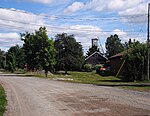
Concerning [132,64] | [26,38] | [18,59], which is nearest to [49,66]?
[26,38]

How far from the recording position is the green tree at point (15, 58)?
9488cm

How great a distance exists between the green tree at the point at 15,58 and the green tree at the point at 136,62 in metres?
58.4

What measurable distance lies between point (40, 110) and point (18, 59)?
9409 cm

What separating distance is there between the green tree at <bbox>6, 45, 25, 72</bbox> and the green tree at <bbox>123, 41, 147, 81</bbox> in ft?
192

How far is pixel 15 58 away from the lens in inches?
3829

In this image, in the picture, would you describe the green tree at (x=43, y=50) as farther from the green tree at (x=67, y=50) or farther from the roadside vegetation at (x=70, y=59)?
the green tree at (x=67, y=50)

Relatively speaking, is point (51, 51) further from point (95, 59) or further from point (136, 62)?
point (95, 59)

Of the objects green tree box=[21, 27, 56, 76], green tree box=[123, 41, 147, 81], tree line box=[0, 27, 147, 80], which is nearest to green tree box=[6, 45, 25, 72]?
tree line box=[0, 27, 147, 80]

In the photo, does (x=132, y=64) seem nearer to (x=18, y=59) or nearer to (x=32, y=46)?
(x=32, y=46)

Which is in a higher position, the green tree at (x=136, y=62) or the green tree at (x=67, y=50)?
the green tree at (x=67, y=50)

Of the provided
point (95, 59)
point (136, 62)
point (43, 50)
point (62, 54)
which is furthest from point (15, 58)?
point (136, 62)

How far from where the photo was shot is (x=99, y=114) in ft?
39.2

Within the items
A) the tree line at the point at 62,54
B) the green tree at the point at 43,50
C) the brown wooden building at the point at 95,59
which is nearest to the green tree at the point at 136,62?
the tree line at the point at 62,54

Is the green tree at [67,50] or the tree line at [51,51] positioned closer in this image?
the tree line at [51,51]
